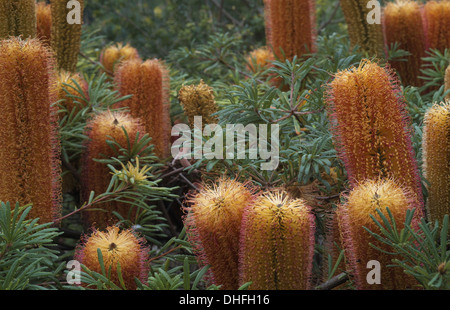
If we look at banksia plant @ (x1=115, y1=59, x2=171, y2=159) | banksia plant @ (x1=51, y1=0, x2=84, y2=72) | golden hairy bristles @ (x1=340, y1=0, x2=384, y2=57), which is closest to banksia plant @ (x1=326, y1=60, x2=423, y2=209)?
banksia plant @ (x1=115, y1=59, x2=171, y2=159)

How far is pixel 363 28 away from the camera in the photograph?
1.22 m

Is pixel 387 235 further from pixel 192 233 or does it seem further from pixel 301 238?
pixel 192 233

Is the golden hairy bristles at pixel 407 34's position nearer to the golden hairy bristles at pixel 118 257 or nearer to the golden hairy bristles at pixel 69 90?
the golden hairy bristles at pixel 69 90

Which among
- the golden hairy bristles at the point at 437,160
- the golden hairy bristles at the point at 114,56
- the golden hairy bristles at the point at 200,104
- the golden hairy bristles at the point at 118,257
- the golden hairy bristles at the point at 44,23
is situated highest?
the golden hairy bristles at the point at 44,23

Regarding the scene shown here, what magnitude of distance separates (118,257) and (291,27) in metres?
0.68

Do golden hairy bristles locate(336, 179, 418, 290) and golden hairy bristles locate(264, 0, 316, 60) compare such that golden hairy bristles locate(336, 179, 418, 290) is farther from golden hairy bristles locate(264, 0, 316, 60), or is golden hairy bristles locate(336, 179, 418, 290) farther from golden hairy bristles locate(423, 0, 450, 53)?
golden hairy bristles locate(423, 0, 450, 53)

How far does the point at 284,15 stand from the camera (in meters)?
1.18

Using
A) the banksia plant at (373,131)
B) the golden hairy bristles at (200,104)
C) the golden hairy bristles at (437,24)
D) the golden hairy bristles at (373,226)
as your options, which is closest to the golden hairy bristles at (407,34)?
the golden hairy bristles at (437,24)

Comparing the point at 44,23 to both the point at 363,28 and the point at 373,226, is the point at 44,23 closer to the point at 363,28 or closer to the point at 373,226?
the point at 363,28

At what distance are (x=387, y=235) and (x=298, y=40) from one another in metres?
0.66

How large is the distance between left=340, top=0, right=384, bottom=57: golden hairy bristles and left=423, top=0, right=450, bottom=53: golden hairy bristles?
0.11 m

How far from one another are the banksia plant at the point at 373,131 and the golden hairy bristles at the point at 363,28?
0.51 m

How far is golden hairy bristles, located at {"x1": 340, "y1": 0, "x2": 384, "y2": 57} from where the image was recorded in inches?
47.9

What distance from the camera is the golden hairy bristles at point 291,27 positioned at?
1.17 meters
